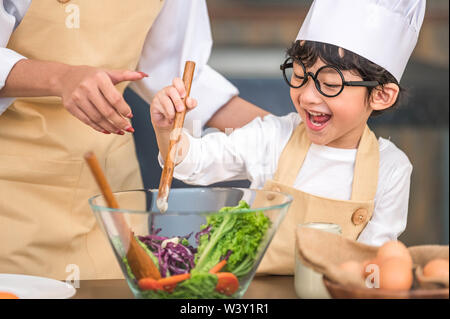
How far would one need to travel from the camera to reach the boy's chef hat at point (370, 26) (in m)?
1.04

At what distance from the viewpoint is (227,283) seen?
0.74m

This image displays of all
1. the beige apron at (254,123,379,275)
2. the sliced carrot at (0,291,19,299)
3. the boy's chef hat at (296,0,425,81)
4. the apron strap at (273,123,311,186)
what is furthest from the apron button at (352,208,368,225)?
the sliced carrot at (0,291,19,299)

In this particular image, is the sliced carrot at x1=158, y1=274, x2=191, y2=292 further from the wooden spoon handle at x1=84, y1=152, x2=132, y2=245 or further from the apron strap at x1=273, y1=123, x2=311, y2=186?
the apron strap at x1=273, y1=123, x2=311, y2=186

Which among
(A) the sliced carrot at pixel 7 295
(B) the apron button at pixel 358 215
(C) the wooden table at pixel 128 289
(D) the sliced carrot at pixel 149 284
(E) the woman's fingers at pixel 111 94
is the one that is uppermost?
(E) the woman's fingers at pixel 111 94

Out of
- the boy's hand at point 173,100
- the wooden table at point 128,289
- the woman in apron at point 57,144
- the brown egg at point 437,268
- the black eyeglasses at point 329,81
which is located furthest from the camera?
the woman in apron at point 57,144

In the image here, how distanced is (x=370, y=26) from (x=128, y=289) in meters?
0.61

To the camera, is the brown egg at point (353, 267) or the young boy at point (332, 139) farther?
the young boy at point (332, 139)

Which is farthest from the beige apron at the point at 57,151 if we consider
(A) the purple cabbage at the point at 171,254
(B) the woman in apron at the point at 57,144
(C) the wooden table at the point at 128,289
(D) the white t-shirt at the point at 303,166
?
(A) the purple cabbage at the point at 171,254

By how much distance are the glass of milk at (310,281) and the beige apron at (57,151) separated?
56 cm

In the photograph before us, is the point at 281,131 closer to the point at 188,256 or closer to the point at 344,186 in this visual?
the point at 344,186

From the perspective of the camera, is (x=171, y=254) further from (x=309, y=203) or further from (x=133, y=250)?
(x=309, y=203)

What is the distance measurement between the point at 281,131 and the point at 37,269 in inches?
22.5

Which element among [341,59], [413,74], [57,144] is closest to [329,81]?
[341,59]

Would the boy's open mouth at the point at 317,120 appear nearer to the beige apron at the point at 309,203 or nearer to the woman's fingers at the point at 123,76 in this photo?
the beige apron at the point at 309,203
